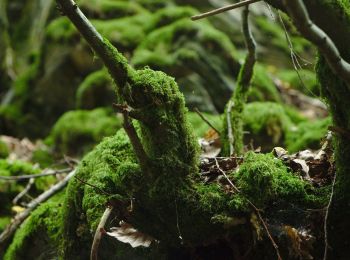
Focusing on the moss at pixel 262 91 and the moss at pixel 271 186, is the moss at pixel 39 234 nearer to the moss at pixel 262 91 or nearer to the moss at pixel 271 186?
the moss at pixel 271 186

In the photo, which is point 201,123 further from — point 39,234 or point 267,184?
point 267,184

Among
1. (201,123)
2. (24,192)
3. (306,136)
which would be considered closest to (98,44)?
(24,192)

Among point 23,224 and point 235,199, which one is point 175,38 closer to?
point 23,224

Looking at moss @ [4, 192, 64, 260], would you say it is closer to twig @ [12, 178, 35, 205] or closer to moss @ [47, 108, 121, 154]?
twig @ [12, 178, 35, 205]

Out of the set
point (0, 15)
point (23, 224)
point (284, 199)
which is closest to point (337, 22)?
point (284, 199)

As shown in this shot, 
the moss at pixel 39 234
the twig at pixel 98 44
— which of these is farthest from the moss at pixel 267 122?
the twig at pixel 98 44

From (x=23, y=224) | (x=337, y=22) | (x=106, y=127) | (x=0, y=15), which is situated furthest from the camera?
(x=0, y=15)

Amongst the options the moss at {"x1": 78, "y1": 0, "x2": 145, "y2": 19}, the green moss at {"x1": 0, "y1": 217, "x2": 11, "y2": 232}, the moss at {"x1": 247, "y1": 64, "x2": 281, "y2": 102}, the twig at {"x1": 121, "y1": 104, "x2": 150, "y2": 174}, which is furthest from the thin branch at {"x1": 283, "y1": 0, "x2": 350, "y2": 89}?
the moss at {"x1": 78, "y1": 0, "x2": 145, "y2": 19}
